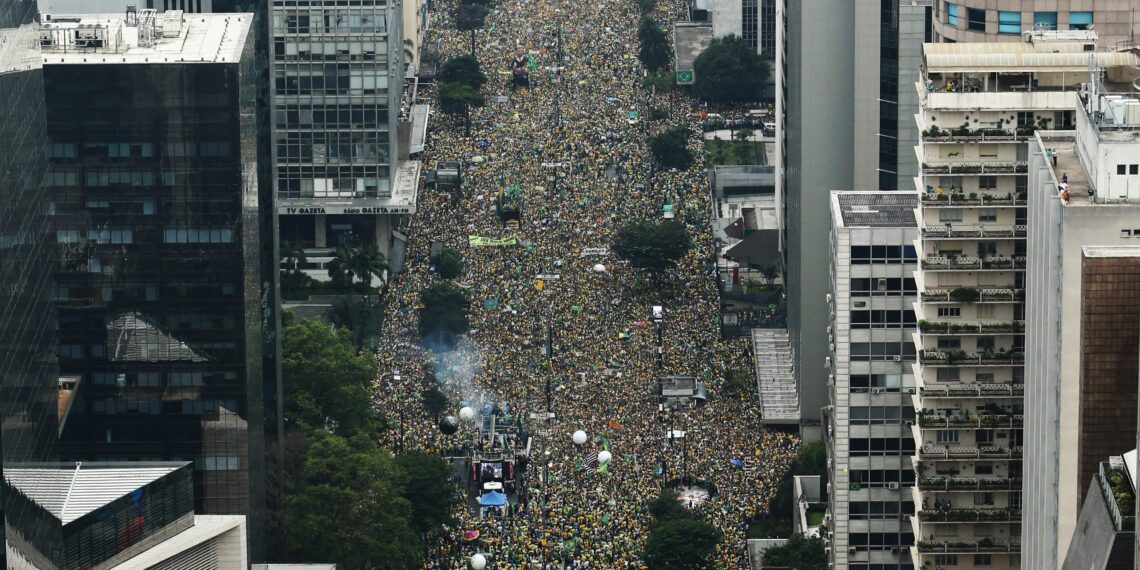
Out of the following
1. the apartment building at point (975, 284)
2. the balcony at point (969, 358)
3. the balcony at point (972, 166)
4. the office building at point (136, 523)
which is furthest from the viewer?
the balcony at point (969, 358)

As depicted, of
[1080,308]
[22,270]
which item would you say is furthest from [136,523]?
[1080,308]

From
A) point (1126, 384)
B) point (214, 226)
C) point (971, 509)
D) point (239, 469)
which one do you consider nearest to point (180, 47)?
point (214, 226)

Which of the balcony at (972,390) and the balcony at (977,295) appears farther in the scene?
the balcony at (972,390)

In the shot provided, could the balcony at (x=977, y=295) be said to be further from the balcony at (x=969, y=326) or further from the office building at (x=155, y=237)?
the office building at (x=155, y=237)

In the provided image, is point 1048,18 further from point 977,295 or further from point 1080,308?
point 1080,308

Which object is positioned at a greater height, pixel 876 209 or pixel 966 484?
pixel 876 209

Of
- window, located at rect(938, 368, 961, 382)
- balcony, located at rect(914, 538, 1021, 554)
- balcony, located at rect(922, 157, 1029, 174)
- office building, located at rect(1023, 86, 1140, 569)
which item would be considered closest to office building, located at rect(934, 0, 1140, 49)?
balcony, located at rect(922, 157, 1029, 174)

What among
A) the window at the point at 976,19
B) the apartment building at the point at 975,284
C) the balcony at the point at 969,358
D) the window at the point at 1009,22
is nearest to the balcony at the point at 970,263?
the apartment building at the point at 975,284
